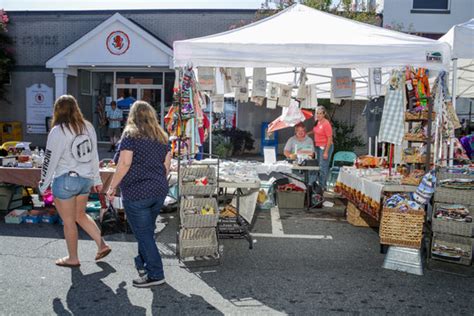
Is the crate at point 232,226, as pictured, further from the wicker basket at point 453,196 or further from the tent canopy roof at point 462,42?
the tent canopy roof at point 462,42

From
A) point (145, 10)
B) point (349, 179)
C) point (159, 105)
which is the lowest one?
point (349, 179)

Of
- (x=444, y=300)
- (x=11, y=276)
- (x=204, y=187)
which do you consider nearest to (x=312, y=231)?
(x=204, y=187)

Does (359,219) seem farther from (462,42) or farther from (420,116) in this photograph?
(462,42)

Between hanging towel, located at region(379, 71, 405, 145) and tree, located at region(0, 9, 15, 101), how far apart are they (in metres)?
15.1

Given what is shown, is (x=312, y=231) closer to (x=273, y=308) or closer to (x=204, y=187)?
(x=204, y=187)

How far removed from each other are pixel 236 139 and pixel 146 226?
11.4m

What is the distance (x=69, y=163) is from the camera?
4.85 metres

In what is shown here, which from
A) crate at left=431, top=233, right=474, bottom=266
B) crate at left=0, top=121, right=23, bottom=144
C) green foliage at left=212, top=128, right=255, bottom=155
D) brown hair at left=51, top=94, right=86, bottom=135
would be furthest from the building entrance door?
crate at left=431, top=233, right=474, bottom=266

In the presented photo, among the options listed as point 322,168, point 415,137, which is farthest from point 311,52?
point 322,168

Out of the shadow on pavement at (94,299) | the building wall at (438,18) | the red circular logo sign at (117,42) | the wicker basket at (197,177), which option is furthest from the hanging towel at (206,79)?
the building wall at (438,18)

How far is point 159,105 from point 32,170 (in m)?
11.6

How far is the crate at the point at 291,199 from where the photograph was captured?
8.22m

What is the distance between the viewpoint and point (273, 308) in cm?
416

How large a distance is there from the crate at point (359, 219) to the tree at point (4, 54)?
47.4ft
